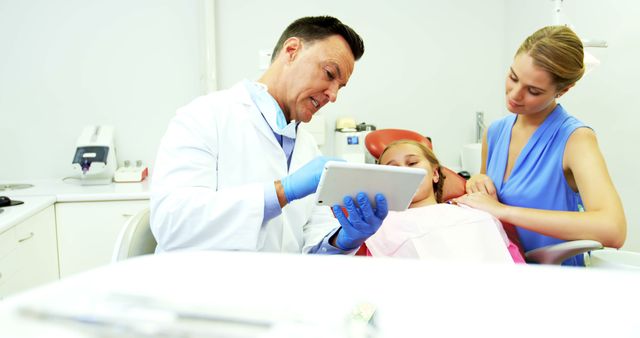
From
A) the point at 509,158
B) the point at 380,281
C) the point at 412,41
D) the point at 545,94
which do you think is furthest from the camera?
the point at 412,41

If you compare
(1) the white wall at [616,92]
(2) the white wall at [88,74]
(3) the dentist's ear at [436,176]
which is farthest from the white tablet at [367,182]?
(2) the white wall at [88,74]

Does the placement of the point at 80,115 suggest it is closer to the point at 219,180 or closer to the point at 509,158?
the point at 219,180

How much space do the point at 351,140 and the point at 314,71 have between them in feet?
4.60

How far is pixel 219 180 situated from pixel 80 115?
6.34ft

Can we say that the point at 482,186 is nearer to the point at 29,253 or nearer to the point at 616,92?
the point at 616,92

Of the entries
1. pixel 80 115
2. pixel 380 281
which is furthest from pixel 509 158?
pixel 80 115

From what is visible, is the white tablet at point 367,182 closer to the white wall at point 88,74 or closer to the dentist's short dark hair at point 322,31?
the dentist's short dark hair at point 322,31

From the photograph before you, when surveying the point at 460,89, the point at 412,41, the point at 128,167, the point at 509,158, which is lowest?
the point at 128,167

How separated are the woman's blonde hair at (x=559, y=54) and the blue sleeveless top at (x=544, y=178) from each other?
138 millimetres

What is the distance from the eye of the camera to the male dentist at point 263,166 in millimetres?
1043

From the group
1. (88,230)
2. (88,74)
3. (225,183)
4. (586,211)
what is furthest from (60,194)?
(586,211)

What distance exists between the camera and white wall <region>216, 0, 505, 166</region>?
279 centimetres

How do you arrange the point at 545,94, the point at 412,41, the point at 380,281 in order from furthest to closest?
the point at 412,41 → the point at 545,94 → the point at 380,281

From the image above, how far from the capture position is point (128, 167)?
2.64 meters
